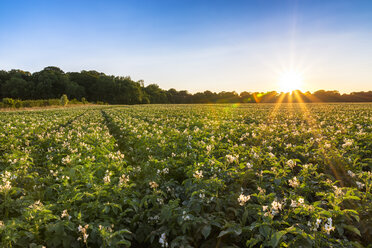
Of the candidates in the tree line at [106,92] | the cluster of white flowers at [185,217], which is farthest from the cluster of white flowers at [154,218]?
the tree line at [106,92]

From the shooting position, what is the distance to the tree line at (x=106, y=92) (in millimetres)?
91331

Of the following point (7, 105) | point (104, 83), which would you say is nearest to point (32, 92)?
point (104, 83)

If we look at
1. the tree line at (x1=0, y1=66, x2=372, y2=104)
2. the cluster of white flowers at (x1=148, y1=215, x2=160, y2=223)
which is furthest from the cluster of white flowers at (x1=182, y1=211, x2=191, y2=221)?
the tree line at (x1=0, y1=66, x2=372, y2=104)

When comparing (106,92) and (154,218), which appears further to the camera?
(106,92)

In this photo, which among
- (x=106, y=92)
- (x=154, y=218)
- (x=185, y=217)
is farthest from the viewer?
(x=106, y=92)

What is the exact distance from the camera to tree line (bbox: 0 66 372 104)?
3596 inches

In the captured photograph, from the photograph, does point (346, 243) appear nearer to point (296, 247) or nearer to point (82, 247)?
point (296, 247)

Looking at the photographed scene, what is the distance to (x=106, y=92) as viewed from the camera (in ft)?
385

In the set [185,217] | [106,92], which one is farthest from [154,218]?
[106,92]

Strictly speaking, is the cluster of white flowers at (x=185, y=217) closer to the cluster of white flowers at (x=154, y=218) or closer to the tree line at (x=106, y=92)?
the cluster of white flowers at (x=154, y=218)

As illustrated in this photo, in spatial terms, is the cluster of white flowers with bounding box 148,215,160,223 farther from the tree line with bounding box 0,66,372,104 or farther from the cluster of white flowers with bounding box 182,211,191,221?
the tree line with bounding box 0,66,372,104

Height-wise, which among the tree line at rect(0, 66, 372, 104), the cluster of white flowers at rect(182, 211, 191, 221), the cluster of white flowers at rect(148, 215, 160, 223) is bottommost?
the cluster of white flowers at rect(148, 215, 160, 223)

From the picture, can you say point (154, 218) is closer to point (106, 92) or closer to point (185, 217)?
point (185, 217)

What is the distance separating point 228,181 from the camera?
16.0 feet
